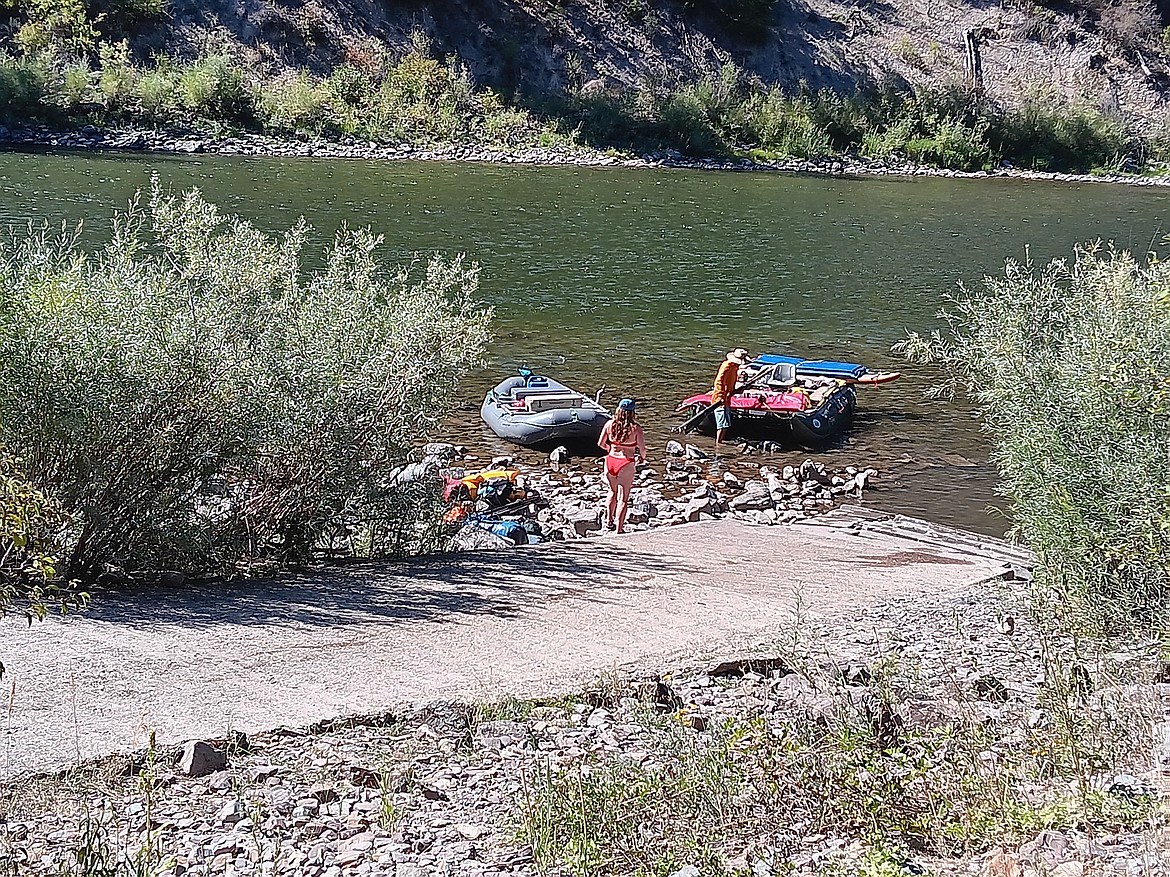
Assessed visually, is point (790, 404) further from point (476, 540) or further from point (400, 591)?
point (400, 591)

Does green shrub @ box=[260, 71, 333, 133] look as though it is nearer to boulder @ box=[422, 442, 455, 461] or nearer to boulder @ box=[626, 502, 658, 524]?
boulder @ box=[422, 442, 455, 461]

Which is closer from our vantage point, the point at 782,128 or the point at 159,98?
the point at 159,98

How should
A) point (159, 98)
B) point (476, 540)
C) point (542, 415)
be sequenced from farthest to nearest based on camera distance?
point (159, 98)
point (542, 415)
point (476, 540)

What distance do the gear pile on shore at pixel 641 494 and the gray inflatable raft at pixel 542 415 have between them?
0.37 meters


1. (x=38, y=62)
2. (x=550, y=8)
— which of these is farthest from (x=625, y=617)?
(x=550, y=8)

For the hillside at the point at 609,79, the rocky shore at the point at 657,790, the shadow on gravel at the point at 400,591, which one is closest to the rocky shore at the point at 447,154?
the hillside at the point at 609,79

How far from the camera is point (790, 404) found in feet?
58.2

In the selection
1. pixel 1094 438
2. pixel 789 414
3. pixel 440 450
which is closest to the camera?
pixel 1094 438

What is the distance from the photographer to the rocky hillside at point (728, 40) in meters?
63.5

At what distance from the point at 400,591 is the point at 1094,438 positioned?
534 centimetres

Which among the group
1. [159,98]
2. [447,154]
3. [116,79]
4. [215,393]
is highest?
[215,393]

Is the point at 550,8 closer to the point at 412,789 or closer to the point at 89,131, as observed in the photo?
the point at 89,131

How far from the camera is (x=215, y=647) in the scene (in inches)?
293

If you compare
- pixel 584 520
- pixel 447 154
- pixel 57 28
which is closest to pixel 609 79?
pixel 447 154
